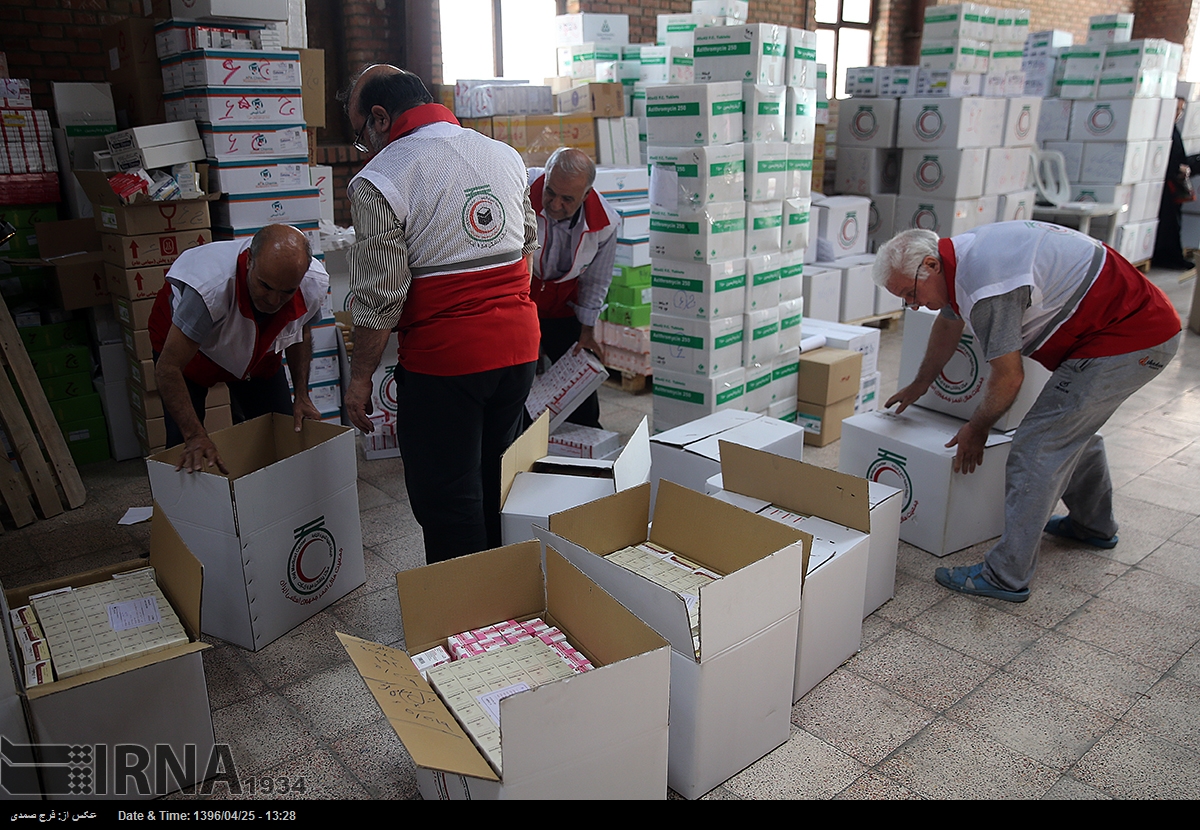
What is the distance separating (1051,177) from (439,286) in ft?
24.9

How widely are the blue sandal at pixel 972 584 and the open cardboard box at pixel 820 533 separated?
0.25m

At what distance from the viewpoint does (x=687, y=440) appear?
298cm

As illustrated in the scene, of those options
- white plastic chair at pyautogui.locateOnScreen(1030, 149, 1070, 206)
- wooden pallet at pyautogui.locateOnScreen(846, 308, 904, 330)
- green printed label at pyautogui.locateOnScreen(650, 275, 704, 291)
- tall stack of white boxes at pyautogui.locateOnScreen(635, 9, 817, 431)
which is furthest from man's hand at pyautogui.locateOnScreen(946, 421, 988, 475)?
white plastic chair at pyautogui.locateOnScreen(1030, 149, 1070, 206)

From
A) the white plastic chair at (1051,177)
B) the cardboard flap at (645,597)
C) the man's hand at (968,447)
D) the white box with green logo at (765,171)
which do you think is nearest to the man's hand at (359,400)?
the cardboard flap at (645,597)

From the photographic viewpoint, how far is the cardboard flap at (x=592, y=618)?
1.63m

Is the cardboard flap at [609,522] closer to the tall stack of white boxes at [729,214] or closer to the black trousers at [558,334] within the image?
the black trousers at [558,334]

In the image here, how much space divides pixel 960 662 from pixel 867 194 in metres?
5.14

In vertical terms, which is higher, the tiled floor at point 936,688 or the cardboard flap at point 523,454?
the cardboard flap at point 523,454

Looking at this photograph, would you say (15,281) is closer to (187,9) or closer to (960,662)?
(187,9)

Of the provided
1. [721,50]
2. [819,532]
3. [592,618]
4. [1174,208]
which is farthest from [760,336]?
[1174,208]

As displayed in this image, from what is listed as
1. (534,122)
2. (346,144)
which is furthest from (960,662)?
(346,144)

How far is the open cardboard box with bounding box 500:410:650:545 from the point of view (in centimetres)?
245

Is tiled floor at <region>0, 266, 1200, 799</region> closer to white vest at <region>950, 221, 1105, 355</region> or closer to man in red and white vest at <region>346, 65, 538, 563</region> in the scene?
man in red and white vest at <region>346, 65, 538, 563</region>

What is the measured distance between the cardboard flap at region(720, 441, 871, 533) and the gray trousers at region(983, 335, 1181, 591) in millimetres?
619
